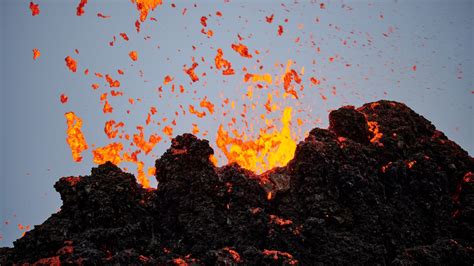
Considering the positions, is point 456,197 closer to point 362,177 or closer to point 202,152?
point 362,177

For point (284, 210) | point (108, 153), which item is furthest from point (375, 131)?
point (108, 153)

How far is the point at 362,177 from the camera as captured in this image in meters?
12.1

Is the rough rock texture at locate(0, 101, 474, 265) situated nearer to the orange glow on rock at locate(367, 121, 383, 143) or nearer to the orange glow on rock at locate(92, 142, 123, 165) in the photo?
the orange glow on rock at locate(367, 121, 383, 143)

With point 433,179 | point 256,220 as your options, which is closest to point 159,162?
point 256,220

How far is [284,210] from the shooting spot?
12.2m

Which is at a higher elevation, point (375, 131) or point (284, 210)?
point (375, 131)

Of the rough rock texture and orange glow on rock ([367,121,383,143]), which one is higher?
orange glow on rock ([367,121,383,143])

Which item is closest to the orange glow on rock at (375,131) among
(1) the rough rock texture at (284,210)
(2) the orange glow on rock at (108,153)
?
(1) the rough rock texture at (284,210)

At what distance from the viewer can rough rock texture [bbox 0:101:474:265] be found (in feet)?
34.6

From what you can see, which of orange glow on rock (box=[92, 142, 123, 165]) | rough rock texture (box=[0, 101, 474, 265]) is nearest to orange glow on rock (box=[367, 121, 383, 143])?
rough rock texture (box=[0, 101, 474, 265])

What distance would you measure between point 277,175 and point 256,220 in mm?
2534

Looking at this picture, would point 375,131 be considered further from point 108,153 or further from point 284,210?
point 108,153

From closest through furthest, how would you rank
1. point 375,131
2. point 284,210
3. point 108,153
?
point 284,210 → point 375,131 → point 108,153

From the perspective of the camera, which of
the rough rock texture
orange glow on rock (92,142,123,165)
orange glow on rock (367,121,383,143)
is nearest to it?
the rough rock texture
